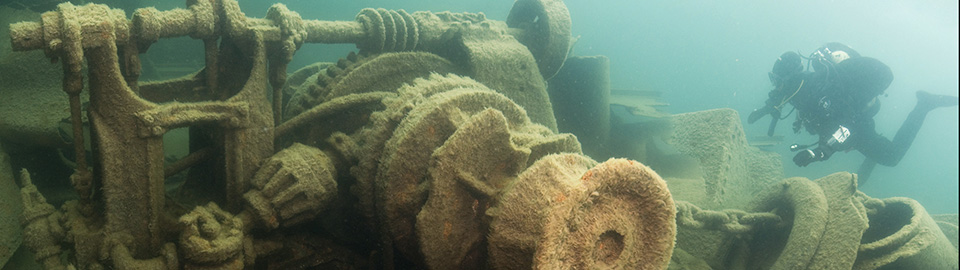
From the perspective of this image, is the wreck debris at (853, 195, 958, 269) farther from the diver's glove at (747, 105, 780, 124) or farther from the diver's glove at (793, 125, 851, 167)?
the diver's glove at (747, 105, 780, 124)

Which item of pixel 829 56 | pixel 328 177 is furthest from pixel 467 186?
pixel 829 56

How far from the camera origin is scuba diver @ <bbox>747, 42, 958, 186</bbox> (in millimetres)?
8023

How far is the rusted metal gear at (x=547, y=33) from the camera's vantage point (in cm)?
577

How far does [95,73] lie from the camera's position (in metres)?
2.45

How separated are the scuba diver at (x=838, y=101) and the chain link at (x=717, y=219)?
4390mm

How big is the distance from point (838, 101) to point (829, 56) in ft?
3.08

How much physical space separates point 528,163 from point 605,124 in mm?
4149

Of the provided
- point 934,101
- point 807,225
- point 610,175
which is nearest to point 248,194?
point 610,175

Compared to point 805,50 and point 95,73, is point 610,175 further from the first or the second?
point 805,50

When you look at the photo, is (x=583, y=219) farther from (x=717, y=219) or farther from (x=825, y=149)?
(x=825, y=149)

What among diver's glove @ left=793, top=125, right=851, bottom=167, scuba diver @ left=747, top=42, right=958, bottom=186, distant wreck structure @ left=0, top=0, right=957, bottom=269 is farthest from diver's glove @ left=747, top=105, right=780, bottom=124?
distant wreck structure @ left=0, top=0, right=957, bottom=269

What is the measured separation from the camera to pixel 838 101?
8141 millimetres

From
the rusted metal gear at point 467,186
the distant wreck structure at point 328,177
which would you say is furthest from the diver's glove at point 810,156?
the rusted metal gear at point 467,186

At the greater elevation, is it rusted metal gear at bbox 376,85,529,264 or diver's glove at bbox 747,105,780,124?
rusted metal gear at bbox 376,85,529,264
